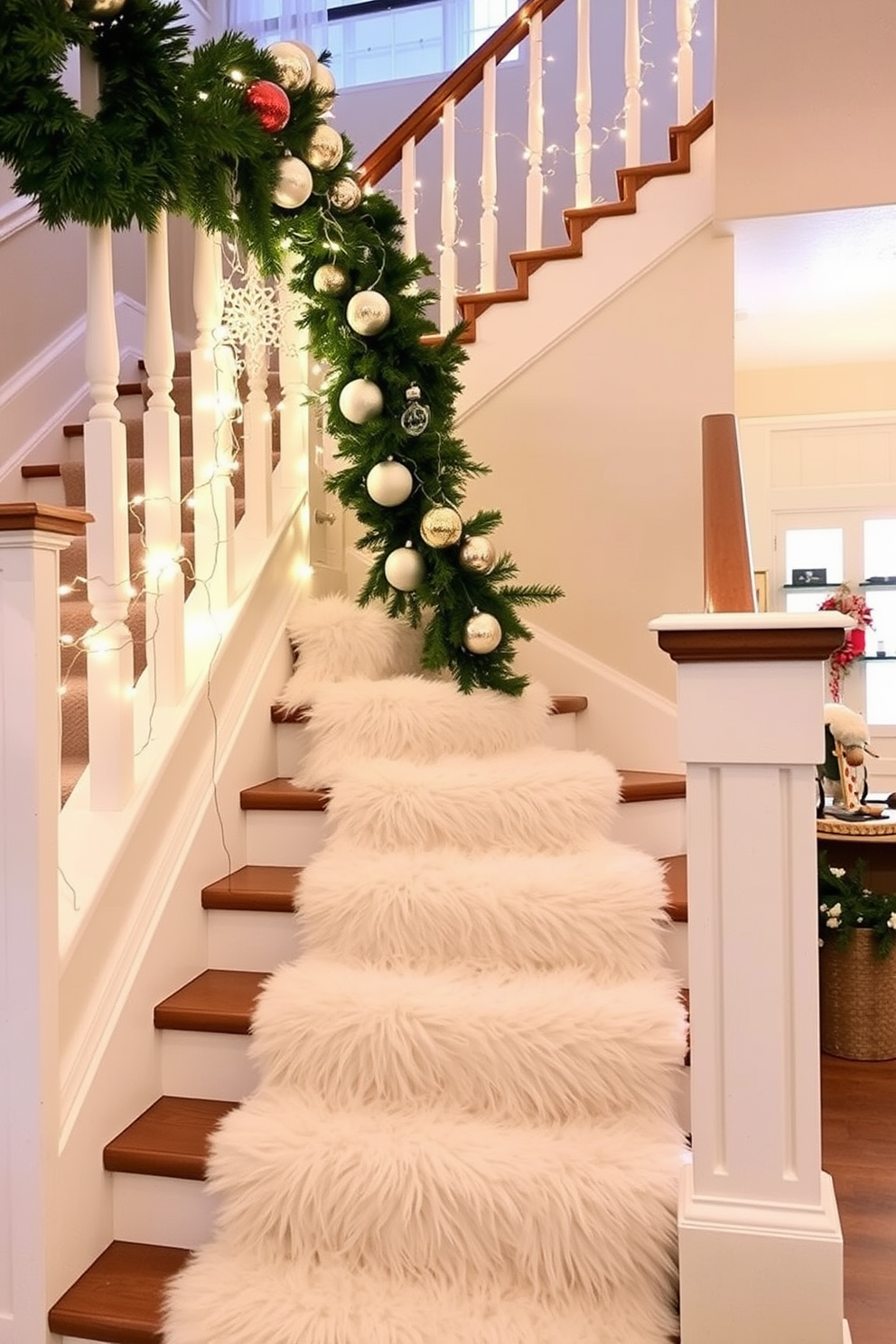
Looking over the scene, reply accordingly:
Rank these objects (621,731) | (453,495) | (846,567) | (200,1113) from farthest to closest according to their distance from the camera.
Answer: (846,567)
(621,731)
(453,495)
(200,1113)

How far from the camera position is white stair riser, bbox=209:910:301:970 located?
1.84m

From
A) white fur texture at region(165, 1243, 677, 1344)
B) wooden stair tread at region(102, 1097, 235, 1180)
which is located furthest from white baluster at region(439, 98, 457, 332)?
white fur texture at region(165, 1243, 677, 1344)

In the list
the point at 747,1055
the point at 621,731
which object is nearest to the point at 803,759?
the point at 747,1055

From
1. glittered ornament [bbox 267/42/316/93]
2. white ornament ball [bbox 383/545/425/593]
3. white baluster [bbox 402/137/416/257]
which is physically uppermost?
white baluster [bbox 402/137/416/257]

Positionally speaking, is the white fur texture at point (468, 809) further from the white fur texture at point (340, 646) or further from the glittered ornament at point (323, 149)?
the glittered ornament at point (323, 149)

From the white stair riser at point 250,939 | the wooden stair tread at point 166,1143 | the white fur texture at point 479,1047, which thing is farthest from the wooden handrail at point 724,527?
the wooden stair tread at point 166,1143

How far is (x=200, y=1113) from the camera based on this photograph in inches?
64.2

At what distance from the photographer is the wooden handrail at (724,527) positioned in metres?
1.75

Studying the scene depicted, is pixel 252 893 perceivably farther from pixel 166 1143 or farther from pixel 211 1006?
pixel 166 1143

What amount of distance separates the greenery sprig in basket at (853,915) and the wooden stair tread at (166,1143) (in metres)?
1.62

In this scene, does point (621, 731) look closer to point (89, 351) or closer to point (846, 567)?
point (89, 351)

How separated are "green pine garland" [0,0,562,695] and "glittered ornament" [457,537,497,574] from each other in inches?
0.7

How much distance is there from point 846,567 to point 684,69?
2453 millimetres

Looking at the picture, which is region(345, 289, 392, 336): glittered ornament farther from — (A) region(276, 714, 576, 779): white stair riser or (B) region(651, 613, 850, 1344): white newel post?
(B) region(651, 613, 850, 1344): white newel post
